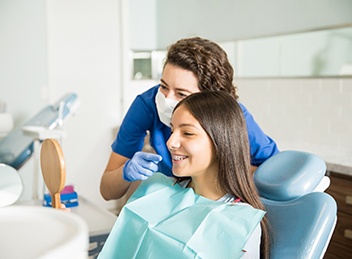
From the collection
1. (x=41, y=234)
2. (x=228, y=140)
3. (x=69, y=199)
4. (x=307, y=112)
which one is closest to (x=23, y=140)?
(x=69, y=199)

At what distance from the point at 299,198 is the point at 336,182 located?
0.99 meters

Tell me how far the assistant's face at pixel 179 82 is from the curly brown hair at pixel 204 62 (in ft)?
0.05

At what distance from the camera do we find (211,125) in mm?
1217

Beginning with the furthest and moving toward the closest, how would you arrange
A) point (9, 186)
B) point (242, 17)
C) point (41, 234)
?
1. point (242, 17)
2. point (9, 186)
3. point (41, 234)

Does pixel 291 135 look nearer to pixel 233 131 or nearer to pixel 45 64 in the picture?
pixel 233 131

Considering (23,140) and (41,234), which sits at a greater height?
(41,234)

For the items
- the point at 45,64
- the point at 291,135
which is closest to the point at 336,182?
the point at 291,135

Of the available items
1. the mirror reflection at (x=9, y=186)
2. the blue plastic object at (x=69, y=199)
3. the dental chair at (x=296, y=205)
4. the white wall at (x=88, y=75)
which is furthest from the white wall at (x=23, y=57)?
the dental chair at (x=296, y=205)

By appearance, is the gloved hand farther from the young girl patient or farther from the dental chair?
the dental chair

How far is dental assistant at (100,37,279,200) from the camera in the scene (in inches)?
53.7

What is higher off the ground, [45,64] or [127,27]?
[127,27]

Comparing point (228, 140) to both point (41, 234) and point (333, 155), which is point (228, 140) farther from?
point (333, 155)

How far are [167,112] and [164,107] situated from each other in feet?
0.08

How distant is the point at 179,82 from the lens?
137 centimetres
